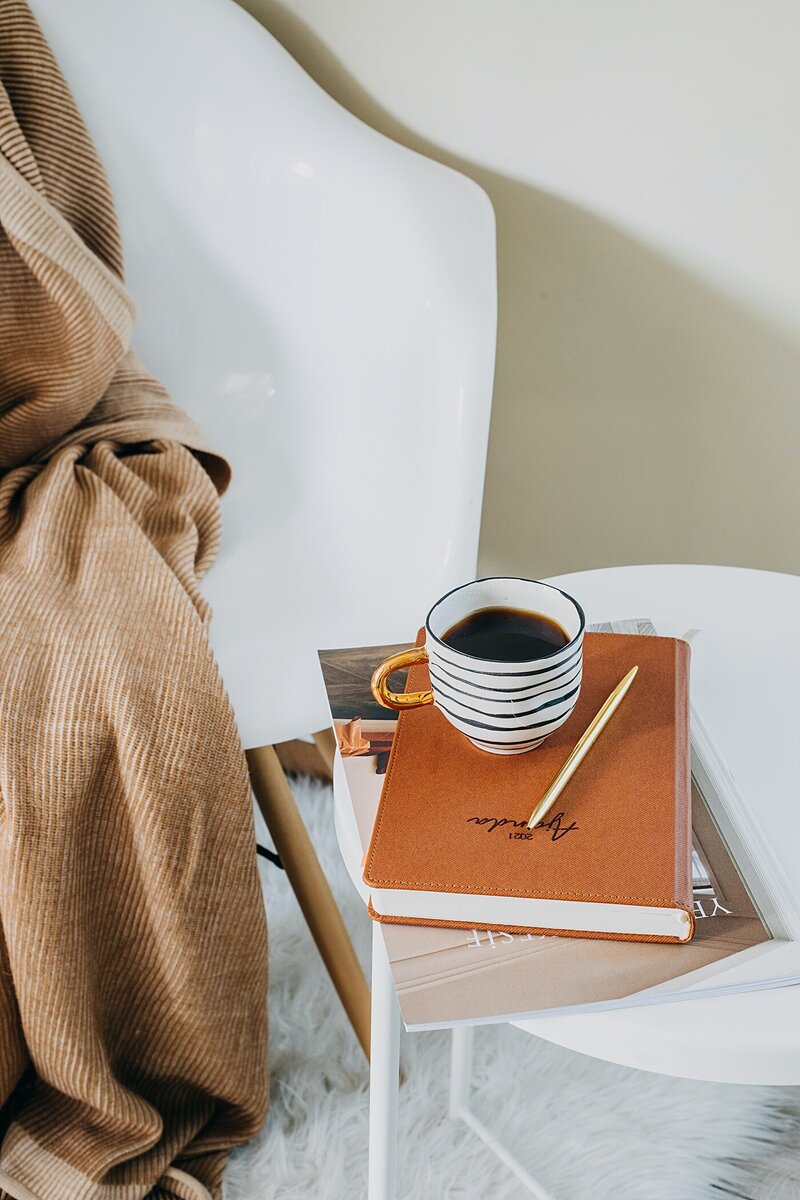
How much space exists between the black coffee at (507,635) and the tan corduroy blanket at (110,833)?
0.30m

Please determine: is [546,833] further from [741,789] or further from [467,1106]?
[467,1106]

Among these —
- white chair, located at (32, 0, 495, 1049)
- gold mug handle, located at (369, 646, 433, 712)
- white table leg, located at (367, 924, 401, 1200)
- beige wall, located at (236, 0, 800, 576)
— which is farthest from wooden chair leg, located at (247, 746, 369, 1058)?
beige wall, located at (236, 0, 800, 576)

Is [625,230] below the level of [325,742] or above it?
above

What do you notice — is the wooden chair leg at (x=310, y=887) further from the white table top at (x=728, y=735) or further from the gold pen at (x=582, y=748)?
the gold pen at (x=582, y=748)

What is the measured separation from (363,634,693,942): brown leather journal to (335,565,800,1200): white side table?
0.04 m

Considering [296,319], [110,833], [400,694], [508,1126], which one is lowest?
[508,1126]

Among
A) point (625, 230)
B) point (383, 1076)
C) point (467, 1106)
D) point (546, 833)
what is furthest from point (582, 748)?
point (625, 230)

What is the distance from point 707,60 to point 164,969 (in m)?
0.87

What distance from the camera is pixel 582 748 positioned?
0.53 meters

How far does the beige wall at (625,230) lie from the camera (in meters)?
0.94

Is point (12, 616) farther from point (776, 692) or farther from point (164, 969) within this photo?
point (776, 692)

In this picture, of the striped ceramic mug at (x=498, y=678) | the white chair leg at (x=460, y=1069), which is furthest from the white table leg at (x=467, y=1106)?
the striped ceramic mug at (x=498, y=678)

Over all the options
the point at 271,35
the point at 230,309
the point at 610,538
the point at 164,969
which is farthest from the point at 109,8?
the point at 164,969

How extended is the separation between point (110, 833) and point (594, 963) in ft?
1.46
